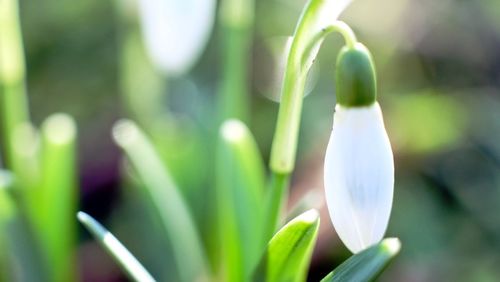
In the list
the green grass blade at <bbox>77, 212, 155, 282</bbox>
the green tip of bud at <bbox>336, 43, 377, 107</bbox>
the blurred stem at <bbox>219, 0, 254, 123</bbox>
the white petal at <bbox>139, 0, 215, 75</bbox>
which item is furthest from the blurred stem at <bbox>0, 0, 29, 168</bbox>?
the green tip of bud at <bbox>336, 43, 377, 107</bbox>

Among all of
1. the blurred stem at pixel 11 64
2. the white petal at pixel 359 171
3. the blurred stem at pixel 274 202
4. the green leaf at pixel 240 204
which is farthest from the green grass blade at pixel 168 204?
the white petal at pixel 359 171

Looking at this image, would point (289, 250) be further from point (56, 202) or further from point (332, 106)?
point (332, 106)

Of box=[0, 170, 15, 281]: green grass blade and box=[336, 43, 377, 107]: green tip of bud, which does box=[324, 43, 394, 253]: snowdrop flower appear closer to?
box=[336, 43, 377, 107]: green tip of bud

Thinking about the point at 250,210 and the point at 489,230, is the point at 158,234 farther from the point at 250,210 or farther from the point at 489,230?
the point at 489,230

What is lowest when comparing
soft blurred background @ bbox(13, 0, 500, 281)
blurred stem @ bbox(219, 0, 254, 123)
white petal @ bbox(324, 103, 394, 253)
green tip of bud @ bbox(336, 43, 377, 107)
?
soft blurred background @ bbox(13, 0, 500, 281)

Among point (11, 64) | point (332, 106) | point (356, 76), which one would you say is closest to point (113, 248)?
point (356, 76)
